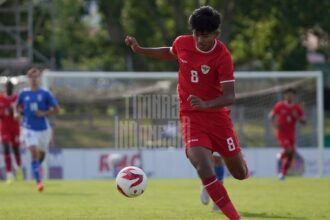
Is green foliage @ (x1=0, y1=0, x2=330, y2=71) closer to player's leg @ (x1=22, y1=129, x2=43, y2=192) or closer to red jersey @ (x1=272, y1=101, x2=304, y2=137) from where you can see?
red jersey @ (x1=272, y1=101, x2=304, y2=137)

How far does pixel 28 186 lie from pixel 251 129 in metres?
8.83

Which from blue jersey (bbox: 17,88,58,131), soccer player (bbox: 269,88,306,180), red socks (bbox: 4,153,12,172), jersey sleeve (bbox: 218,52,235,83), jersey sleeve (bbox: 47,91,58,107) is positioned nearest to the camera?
jersey sleeve (bbox: 218,52,235,83)

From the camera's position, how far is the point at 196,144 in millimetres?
10328

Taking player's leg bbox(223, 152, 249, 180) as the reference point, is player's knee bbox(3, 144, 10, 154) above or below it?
below

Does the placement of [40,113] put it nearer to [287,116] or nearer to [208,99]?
[287,116]

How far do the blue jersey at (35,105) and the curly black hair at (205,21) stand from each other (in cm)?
880

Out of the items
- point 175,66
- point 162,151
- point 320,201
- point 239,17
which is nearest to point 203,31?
point 320,201

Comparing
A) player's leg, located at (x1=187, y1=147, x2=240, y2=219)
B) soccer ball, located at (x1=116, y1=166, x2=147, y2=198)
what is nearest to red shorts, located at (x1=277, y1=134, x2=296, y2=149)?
soccer ball, located at (x1=116, y1=166, x2=147, y2=198)

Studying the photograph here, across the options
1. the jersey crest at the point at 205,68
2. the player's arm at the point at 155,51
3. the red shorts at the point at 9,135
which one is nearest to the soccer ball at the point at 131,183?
the player's arm at the point at 155,51

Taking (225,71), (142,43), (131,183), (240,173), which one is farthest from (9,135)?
(142,43)

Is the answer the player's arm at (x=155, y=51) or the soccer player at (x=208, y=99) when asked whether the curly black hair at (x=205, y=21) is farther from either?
the player's arm at (x=155, y=51)

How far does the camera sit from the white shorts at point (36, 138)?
720 inches

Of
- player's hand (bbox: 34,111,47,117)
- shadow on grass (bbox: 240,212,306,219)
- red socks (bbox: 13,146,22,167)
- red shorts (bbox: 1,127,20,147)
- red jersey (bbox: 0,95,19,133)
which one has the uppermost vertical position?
player's hand (bbox: 34,111,47,117)

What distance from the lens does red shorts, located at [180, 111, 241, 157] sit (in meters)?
10.4
